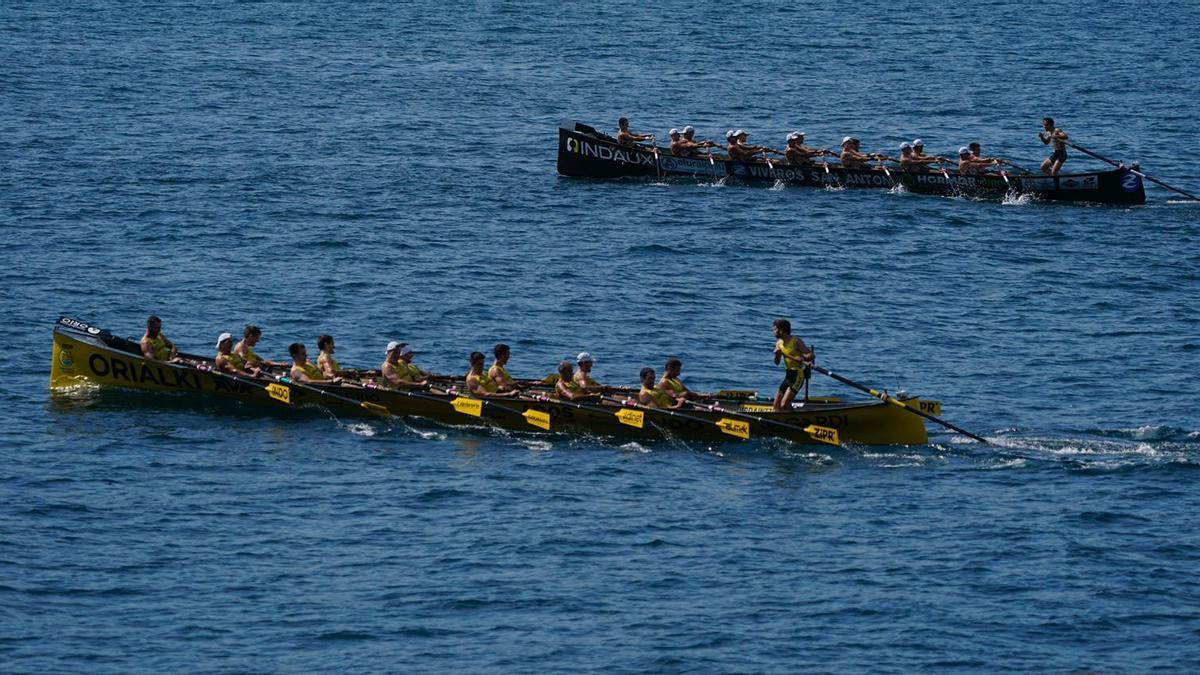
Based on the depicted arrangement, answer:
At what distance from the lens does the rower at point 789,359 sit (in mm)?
41594

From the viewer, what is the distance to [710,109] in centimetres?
8375

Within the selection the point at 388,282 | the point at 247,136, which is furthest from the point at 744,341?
the point at 247,136

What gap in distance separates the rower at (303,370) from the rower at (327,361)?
126mm

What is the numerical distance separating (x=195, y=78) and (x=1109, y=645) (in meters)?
62.5

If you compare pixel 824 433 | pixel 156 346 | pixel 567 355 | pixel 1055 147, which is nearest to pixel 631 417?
pixel 824 433

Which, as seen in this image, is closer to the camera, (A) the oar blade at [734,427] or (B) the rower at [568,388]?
(A) the oar blade at [734,427]

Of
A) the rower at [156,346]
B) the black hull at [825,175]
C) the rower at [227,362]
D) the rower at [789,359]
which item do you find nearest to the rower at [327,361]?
the rower at [227,362]

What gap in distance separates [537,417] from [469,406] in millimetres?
1510

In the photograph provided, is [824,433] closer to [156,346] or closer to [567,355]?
[567,355]

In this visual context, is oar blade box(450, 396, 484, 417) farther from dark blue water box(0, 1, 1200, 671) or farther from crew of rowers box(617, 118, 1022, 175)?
crew of rowers box(617, 118, 1022, 175)

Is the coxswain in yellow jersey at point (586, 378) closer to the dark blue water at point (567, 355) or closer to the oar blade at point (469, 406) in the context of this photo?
the dark blue water at point (567, 355)

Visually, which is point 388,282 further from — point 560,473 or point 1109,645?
point 1109,645

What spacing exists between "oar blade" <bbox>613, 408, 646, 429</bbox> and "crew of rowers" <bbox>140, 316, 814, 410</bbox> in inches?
12.0

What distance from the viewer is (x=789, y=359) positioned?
41719 millimetres
